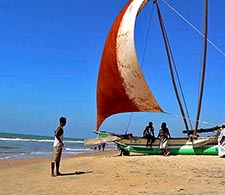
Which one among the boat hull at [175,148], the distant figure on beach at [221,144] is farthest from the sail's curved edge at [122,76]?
the distant figure on beach at [221,144]

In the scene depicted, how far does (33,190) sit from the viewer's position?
8148mm

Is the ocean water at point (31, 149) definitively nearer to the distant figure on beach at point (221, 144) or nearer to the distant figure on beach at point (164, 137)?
the distant figure on beach at point (164, 137)

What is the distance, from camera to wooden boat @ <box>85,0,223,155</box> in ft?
55.2

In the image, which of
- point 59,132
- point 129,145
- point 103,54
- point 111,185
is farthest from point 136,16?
point 111,185

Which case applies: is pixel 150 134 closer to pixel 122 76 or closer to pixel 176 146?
pixel 176 146

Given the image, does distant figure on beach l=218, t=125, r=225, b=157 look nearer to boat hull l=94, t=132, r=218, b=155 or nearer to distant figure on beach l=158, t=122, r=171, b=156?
boat hull l=94, t=132, r=218, b=155

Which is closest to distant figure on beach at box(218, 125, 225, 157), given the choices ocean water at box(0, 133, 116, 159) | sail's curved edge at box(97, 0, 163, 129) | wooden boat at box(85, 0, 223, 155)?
wooden boat at box(85, 0, 223, 155)

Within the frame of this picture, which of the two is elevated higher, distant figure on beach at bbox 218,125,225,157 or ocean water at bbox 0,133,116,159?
distant figure on beach at bbox 218,125,225,157

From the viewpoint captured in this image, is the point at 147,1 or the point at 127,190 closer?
the point at 127,190

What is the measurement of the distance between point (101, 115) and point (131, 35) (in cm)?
427

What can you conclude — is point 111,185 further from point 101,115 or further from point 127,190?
point 101,115

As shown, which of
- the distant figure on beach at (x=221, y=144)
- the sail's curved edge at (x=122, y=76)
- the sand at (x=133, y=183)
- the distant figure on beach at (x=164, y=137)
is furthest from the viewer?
the sail's curved edge at (x=122, y=76)

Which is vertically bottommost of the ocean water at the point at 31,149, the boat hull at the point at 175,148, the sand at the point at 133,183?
the ocean water at the point at 31,149

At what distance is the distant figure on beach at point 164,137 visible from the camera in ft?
55.5
